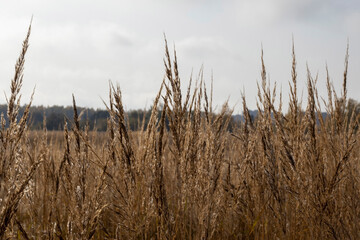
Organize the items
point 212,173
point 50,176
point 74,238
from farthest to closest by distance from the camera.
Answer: point 50,176, point 212,173, point 74,238

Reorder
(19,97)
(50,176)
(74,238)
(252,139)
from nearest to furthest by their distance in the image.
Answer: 1. (19,97)
2. (74,238)
3. (252,139)
4. (50,176)

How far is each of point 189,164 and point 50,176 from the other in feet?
4.05

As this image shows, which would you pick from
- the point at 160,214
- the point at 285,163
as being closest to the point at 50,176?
the point at 160,214

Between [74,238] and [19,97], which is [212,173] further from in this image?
[19,97]

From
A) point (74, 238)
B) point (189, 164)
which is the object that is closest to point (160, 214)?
point (189, 164)

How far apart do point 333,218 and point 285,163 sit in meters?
0.38

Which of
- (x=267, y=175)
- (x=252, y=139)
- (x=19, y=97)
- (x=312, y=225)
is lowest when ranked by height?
(x=312, y=225)

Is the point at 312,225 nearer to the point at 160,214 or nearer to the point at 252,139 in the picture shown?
the point at 252,139

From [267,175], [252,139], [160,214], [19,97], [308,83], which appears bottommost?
[160,214]

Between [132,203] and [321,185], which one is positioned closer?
[132,203]

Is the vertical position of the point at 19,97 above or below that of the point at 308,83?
below

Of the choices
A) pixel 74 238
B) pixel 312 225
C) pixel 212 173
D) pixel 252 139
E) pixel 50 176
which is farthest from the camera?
pixel 50 176

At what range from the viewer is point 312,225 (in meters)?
1.68

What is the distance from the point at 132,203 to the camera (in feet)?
4.75
